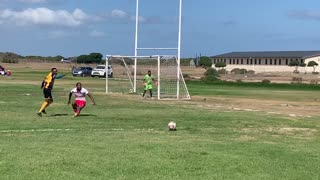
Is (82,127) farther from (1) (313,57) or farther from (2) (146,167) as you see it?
(1) (313,57)

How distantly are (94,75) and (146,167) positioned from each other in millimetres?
69791

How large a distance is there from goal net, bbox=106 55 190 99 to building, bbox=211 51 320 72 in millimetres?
88741

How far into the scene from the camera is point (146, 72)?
138ft

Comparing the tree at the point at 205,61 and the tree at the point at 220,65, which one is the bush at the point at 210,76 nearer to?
the tree at the point at 220,65

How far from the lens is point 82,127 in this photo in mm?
16984

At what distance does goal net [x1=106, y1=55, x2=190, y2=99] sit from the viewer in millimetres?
37312

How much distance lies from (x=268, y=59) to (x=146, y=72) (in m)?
104

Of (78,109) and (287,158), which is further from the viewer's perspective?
(78,109)

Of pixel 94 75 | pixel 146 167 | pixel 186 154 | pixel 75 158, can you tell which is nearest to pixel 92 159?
pixel 75 158

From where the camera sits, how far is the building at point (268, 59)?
5364 inches

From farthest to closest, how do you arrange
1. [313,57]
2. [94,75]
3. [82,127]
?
[313,57]
[94,75]
[82,127]

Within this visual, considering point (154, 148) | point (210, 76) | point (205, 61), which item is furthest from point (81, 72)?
point (205, 61)

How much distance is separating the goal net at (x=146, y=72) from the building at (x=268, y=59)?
8874 cm

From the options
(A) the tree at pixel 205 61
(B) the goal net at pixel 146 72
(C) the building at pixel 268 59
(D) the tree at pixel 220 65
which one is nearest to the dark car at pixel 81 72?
(B) the goal net at pixel 146 72
